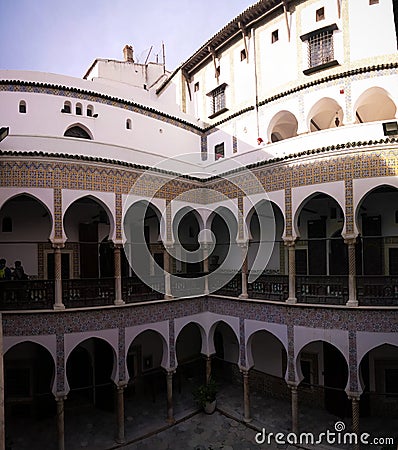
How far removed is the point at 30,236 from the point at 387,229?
1115 cm

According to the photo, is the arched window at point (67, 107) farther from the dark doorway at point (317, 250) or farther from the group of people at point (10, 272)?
the dark doorway at point (317, 250)

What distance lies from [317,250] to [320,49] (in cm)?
663

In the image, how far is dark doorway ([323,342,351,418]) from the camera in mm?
11273

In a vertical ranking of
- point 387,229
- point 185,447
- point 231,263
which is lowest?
point 185,447

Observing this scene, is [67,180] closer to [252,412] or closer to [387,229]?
[252,412]

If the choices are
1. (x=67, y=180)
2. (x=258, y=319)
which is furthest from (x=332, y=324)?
(x=67, y=180)

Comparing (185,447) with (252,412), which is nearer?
(185,447)

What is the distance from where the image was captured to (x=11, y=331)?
9516 mm

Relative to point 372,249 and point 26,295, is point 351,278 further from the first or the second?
point 26,295

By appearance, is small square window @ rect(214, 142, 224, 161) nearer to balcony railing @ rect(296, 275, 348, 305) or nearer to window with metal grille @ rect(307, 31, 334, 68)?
window with metal grille @ rect(307, 31, 334, 68)

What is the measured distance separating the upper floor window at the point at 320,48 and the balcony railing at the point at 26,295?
10.4 m

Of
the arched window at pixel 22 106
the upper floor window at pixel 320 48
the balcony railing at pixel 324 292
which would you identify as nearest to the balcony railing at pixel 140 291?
the balcony railing at pixel 324 292

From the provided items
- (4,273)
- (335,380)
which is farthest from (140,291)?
(335,380)

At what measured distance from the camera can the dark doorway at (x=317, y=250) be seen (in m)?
12.7
